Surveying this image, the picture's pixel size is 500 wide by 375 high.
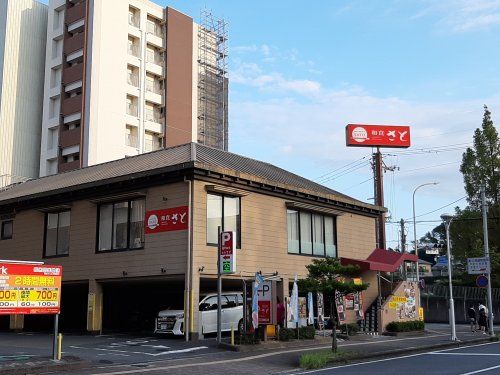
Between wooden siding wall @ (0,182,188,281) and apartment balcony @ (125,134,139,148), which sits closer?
wooden siding wall @ (0,182,188,281)

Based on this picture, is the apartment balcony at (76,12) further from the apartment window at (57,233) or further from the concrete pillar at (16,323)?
the concrete pillar at (16,323)

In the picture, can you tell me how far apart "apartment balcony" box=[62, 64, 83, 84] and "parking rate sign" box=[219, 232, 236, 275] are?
41.2 meters

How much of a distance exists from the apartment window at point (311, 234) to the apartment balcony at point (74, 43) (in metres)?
37.6

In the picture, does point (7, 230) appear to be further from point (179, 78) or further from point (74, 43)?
point (179, 78)

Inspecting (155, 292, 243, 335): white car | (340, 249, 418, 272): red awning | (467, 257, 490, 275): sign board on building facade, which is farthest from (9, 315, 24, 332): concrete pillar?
(467, 257, 490, 275): sign board on building facade

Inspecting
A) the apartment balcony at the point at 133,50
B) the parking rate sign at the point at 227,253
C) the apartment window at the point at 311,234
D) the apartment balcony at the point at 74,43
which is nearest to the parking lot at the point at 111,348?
the parking rate sign at the point at 227,253

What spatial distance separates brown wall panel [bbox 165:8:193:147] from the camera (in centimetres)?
6241

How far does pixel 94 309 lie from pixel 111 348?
581 centimetres

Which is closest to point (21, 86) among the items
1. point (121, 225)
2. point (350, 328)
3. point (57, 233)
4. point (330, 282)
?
point (57, 233)

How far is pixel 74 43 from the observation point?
58.6 meters

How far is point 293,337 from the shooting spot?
74.0 ft

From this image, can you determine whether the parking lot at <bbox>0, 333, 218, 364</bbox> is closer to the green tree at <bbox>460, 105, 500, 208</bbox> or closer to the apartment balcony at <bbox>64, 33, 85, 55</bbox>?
the green tree at <bbox>460, 105, 500, 208</bbox>

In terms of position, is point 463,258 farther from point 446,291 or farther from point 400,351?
point 400,351

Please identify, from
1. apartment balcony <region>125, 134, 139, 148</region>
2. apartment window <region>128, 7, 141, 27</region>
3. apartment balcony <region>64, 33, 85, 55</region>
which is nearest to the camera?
apartment balcony <region>64, 33, 85, 55</region>
